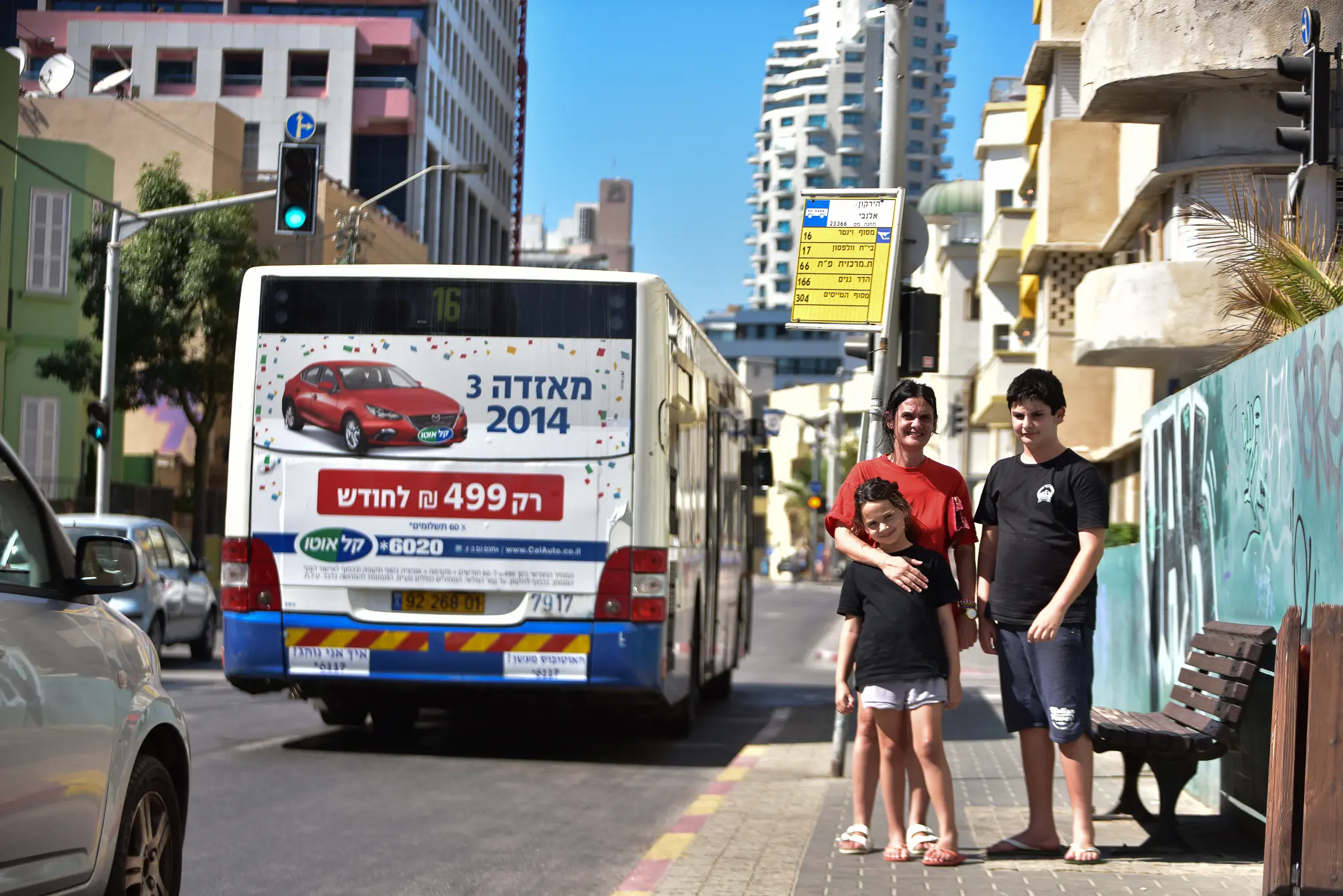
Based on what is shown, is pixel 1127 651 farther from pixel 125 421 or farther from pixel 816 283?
pixel 125 421

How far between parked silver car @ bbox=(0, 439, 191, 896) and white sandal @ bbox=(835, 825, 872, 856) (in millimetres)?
3312

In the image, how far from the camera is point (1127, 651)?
14.0m

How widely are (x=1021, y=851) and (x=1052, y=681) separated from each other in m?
0.82

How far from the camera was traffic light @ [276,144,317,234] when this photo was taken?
68.7 feet

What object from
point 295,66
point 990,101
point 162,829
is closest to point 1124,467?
point 162,829

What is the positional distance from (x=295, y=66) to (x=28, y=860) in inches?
3042

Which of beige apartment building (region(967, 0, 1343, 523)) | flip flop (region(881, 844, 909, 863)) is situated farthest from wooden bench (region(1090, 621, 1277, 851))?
beige apartment building (region(967, 0, 1343, 523))

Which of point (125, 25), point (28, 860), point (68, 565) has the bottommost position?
point (28, 860)

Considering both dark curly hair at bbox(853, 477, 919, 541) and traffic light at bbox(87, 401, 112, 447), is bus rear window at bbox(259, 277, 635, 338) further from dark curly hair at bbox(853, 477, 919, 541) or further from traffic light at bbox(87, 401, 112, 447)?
traffic light at bbox(87, 401, 112, 447)

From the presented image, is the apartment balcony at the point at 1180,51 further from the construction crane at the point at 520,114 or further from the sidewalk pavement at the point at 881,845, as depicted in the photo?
the construction crane at the point at 520,114

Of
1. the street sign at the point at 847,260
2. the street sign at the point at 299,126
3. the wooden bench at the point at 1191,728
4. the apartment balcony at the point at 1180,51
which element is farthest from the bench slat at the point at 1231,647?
the street sign at the point at 299,126

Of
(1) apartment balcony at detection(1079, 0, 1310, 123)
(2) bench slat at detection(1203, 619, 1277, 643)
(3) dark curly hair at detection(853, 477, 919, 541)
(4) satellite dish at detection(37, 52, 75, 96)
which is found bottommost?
(2) bench slat at detection(1203, 619, 1277, 643)

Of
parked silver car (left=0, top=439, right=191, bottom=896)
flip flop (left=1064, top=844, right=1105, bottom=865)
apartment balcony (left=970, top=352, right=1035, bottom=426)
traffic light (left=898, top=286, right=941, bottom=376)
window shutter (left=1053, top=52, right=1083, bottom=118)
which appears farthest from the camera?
apartment balcony (left=970, top=352, right=1035, bottom=426)

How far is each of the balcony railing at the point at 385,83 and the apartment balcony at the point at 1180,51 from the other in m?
58.8
